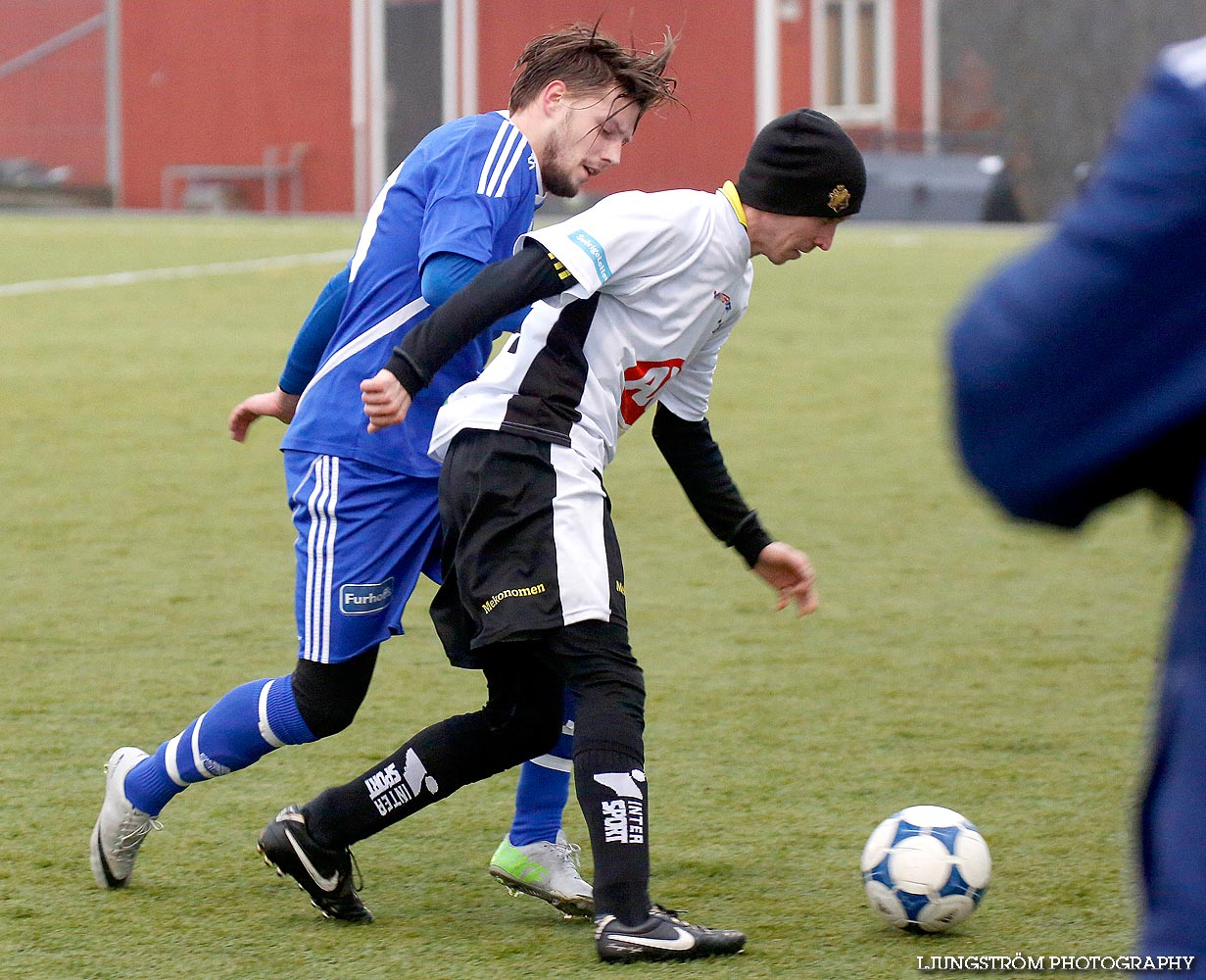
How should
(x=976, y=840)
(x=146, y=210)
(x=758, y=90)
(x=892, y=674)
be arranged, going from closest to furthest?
(x=976, y=840) < (x=892, y=674) < (x=758, y=90) < (x=146, y=210)

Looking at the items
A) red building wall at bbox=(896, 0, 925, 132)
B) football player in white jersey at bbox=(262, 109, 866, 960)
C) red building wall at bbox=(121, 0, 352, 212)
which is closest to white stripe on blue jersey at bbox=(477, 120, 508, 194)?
football player in white jersey at bbox=(262, 109, 866, 960)

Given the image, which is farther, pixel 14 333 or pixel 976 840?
pixel 14 333

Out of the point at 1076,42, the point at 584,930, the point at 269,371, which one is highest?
the point at 1076,42

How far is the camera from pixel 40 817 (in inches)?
144

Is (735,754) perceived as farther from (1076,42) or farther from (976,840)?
(1076,42)

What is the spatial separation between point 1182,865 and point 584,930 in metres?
2.09

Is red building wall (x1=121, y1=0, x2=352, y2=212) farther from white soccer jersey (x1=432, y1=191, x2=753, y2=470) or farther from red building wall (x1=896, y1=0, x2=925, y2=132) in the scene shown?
white soccer jersey (x1=432, y1=191, x2=753, y2=470)

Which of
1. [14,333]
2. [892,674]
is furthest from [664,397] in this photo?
[14,333]

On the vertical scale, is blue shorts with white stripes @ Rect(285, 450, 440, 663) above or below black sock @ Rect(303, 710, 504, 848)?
above

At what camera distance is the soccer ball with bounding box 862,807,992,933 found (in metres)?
2.98

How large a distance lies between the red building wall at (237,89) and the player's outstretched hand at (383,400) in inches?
1028

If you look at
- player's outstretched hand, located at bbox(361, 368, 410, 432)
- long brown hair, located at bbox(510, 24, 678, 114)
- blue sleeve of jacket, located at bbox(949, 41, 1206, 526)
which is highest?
long brown hair, located at bbox(510, 24, 678, 114)

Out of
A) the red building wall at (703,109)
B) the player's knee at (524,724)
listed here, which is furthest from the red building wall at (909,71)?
the player's knee at (524,724)

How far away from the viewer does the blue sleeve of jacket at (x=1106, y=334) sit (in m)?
1.07
